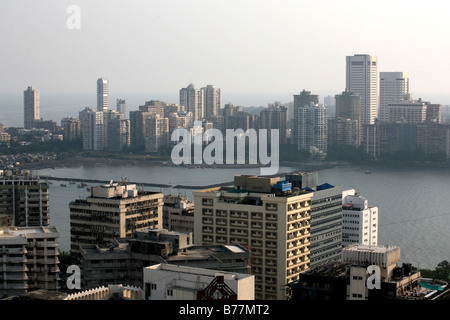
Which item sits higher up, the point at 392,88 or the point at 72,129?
the point at 392,88

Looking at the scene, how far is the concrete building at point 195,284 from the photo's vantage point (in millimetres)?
1628

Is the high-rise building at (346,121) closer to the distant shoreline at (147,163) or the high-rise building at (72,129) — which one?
the distant shoreline at (147,163)

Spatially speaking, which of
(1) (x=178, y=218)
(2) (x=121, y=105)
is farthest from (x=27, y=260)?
(2) (x=121, y=105)

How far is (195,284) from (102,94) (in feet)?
56.3

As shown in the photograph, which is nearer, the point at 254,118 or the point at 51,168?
the point at 51,168

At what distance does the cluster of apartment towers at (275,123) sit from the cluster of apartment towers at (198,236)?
10.8m

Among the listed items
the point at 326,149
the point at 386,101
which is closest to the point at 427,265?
the point at 326,149

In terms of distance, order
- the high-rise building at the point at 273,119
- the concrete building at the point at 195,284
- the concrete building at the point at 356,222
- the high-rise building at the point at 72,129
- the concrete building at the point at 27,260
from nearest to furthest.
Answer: the concrete building at the point at 195,284
the concrete building at the point at 27,260
the concrete building at the point at 356,222
the high-rise building at the point at 273,119
the high-rise building at the point at 72,129

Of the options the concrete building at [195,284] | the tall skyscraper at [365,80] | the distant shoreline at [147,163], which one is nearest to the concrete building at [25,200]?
the concrete building at [195,284]

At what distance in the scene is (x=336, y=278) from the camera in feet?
9.20

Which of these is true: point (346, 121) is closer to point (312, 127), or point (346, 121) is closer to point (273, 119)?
point (312, 127)

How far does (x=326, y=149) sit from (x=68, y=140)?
5255 mm

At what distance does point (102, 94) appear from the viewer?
18.6 m

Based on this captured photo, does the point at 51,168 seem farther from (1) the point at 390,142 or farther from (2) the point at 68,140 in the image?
(1) the point at 390,142
